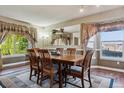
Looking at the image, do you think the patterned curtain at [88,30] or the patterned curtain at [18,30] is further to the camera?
the patterned curtain at [88,30]

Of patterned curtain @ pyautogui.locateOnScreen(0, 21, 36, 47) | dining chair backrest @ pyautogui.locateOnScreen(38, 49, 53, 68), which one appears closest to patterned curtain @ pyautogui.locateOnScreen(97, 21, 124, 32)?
dining chair backrest @ pyautogui.locateOnScreen(38, 49, 53, 68)

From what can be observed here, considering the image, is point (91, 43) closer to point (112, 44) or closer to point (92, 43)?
point (92, 43)

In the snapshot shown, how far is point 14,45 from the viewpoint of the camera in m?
5.08

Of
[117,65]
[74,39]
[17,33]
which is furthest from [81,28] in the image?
[17,33]

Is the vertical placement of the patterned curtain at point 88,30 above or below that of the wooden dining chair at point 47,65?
above

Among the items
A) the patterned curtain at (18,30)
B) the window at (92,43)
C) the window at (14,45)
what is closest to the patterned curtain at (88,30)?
the window at (92,43)

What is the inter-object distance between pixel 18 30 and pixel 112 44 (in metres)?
4.10

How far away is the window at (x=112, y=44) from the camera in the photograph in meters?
4.17

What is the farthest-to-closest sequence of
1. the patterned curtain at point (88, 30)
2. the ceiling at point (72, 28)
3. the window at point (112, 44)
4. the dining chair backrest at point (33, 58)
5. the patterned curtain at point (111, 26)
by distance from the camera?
1. the ceiling at point (72, 28)
2. the patterned curtain at point (88, 30)
3. the window at point (112, 44)
4. the patterned curtain at point (111, 26)
5. the dining chair backrest at point (33, 58)

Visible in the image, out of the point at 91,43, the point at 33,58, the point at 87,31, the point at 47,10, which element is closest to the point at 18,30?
the point at 47,10

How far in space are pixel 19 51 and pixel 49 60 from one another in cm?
→ 331

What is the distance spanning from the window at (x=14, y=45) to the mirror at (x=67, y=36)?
5.08 ft

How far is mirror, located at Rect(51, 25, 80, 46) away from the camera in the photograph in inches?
190

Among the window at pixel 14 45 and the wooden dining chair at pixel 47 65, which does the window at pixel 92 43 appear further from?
the window at pixel 14 45
